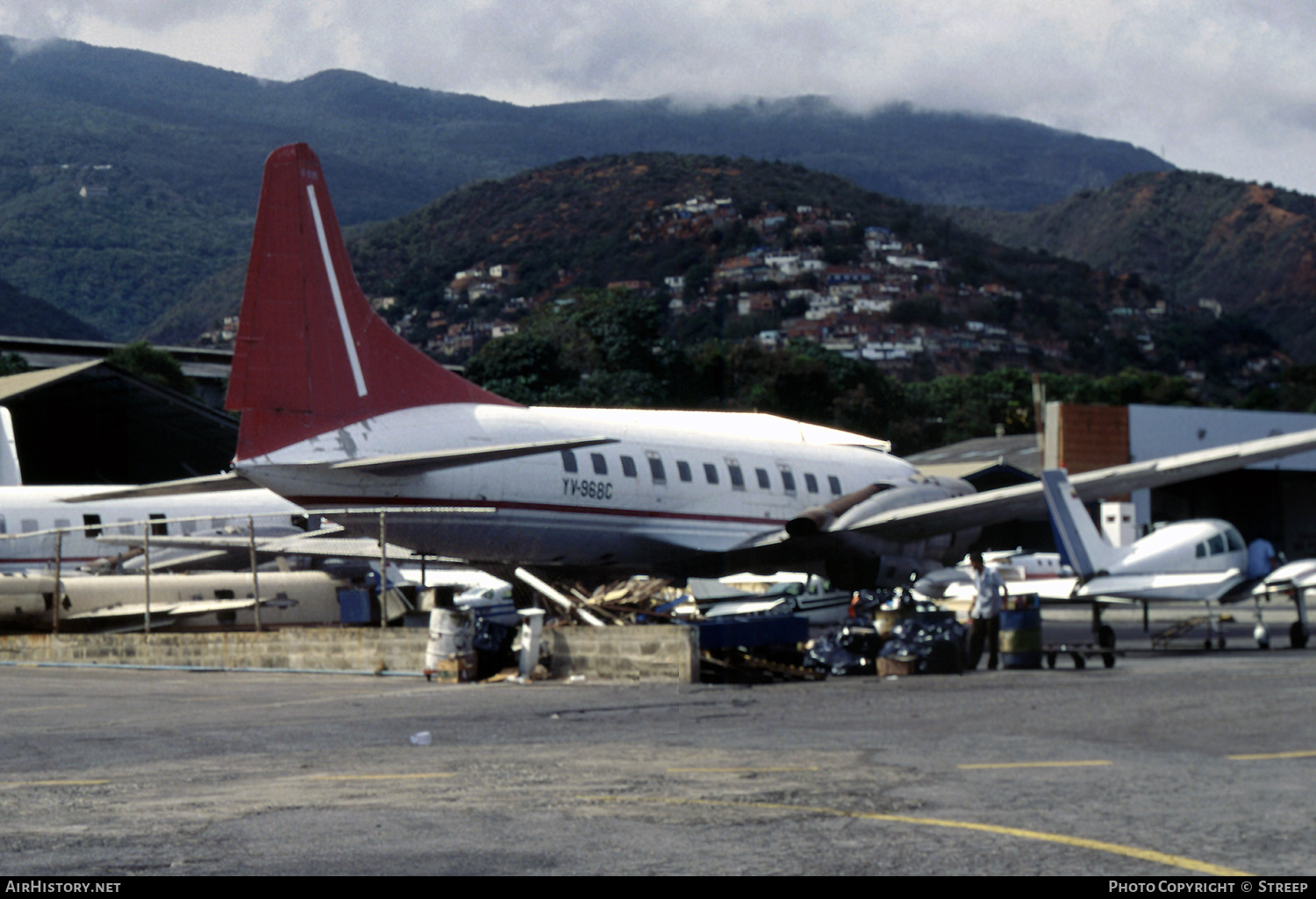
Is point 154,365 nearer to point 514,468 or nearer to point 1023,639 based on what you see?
point 514,468

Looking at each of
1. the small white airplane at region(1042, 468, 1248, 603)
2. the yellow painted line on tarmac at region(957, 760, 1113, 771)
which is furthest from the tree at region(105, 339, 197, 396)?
the yellow painted line on tarmac at region(957, 760, 1113, 771)

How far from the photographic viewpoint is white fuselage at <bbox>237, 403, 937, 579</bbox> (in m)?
21.8

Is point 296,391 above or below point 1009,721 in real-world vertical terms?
above

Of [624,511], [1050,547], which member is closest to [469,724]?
[624,511]

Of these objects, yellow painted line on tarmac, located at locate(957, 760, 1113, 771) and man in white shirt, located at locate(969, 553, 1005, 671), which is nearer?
yellow painted line on tarmac, located at locate(957, 760, 1113, 771)

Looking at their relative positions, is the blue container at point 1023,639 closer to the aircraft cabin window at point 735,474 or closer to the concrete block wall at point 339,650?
the concrete block wall at point 339,650

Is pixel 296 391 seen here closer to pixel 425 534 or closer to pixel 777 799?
pixel 425 534

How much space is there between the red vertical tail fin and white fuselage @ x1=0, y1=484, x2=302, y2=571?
954cm

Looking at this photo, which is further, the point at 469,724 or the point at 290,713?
the point at 290,713

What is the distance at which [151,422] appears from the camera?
60.5 m

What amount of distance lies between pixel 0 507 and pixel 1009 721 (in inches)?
1030

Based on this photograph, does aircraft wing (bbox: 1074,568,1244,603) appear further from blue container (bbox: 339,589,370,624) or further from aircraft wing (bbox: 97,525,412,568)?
blue container (bbox: 339,589,370,624)

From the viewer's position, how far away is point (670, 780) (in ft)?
33.6

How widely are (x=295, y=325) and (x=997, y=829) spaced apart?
1569 cm
